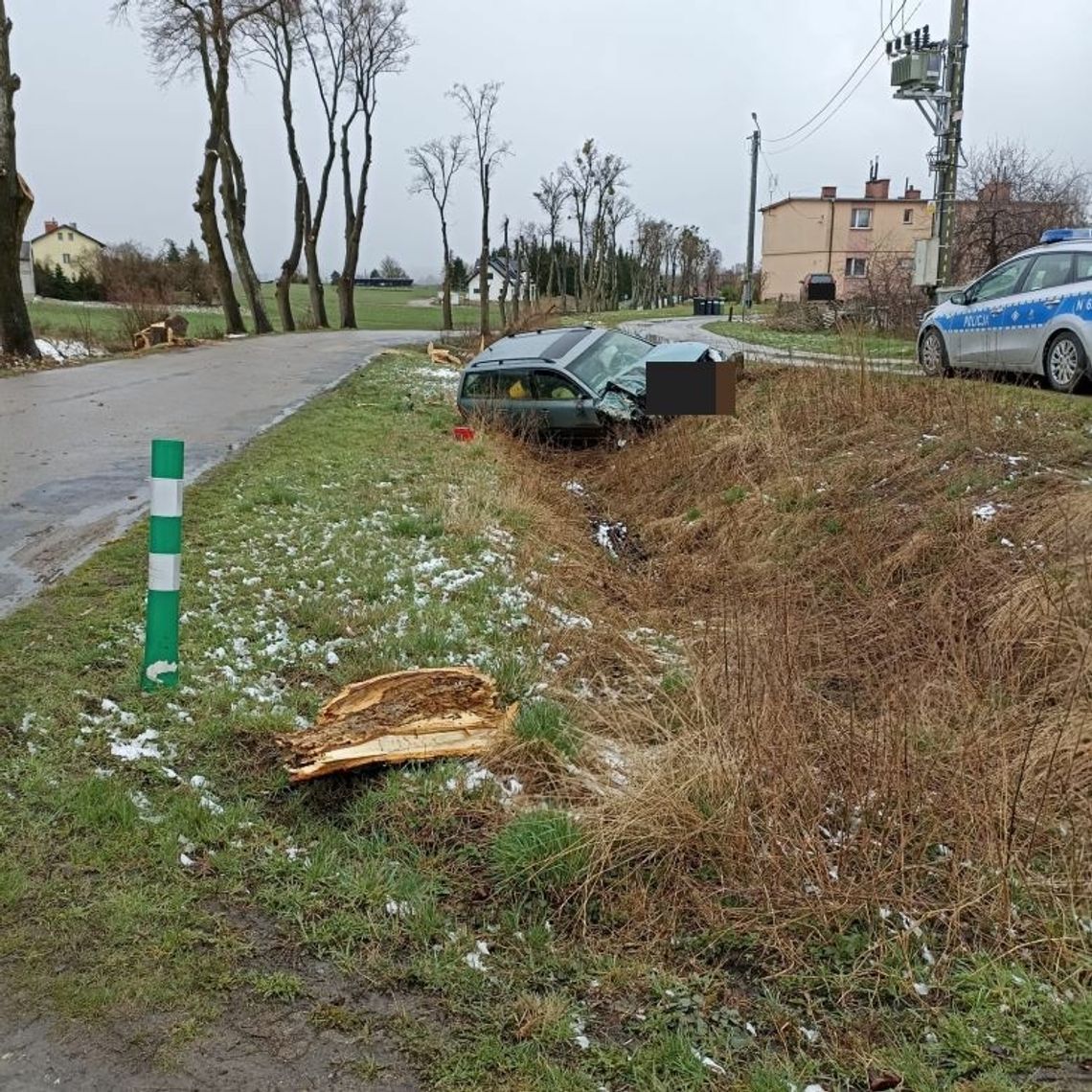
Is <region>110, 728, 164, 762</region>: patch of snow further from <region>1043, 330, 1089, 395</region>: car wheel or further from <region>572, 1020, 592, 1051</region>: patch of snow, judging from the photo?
<region>1043, 330, 1089, 395</region>: car wheel

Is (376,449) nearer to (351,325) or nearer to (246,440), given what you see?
(246,440)

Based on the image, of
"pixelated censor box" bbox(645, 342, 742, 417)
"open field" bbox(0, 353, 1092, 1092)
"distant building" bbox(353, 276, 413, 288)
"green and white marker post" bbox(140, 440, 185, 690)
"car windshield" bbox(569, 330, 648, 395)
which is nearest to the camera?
"open field" bbox(0, 353, 1092, 1092)

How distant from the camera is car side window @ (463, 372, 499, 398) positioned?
1255 cm

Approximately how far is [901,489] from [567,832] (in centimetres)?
579

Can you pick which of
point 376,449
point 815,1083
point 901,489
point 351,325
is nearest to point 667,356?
point 376,449

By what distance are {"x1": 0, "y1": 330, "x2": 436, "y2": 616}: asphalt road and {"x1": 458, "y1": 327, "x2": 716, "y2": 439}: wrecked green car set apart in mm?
2938

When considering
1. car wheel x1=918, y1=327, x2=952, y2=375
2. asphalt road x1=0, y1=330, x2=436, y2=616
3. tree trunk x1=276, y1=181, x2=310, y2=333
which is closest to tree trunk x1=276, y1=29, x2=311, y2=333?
tree trunk x1=276, y1=181, x2=310, y2=333

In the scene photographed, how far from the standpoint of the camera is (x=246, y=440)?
32.9 ft

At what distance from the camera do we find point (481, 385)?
12.8 meters

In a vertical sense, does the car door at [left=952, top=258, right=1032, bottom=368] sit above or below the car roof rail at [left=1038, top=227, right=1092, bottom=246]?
below

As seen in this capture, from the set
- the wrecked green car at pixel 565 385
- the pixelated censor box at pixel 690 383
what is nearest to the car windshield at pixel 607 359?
the wrecked green car at pixel 565 385

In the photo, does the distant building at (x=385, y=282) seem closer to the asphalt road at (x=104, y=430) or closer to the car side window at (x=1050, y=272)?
the asphalt road at (x=104, y=430)

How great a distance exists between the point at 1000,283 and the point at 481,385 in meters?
6.62

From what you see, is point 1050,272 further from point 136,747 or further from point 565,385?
point 136,747
